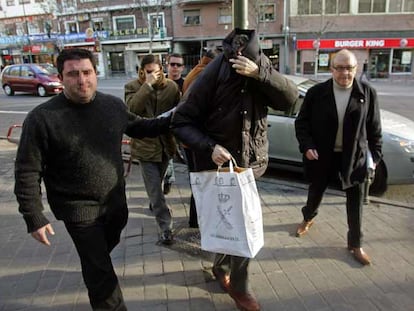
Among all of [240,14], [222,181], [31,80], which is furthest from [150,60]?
[31,80]

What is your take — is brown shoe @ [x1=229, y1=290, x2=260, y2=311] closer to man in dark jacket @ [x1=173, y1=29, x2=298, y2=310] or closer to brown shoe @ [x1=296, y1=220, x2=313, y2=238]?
man in dark jacket @ [x1=173, y1=29, x2=298, y2=310]

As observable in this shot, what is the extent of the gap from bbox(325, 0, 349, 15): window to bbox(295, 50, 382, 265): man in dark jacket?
28893 millimetres

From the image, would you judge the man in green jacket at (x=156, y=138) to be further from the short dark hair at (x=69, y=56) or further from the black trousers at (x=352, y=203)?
the black trousers at (x=352, y=203)

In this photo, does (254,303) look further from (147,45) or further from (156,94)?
(147,45)

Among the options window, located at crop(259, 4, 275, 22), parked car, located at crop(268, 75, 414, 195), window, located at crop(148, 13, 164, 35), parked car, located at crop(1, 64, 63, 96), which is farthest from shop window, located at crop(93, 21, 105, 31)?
parked car, located at crop(268, 75, 414, 195)

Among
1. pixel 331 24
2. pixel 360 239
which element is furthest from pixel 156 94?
pixel 331 24

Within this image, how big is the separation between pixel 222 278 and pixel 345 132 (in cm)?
166

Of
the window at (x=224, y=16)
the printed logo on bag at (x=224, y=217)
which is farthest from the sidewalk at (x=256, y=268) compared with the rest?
the window at (x=224, y=16)

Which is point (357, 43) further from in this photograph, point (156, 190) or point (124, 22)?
point (156, 190)

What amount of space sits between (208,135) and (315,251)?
1.75 m

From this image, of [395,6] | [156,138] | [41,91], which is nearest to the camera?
[156,138]

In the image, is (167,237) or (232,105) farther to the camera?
(167,237)

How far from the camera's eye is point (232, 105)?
231 centimetres

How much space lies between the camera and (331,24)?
28.4 m
